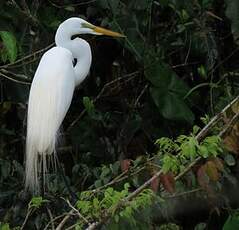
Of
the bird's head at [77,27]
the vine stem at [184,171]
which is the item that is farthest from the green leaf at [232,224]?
the bird's head at [77,27]

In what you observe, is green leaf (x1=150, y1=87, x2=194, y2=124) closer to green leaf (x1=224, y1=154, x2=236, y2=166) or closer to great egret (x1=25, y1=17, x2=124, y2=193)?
great egret (x1=25, y1=17, x2=124, y2=193)

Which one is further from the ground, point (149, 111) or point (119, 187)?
point (149, 111)

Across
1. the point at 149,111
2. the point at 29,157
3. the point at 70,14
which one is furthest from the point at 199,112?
the point at 29,157

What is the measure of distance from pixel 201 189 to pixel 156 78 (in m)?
0.87

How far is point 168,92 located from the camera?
11.8 feet

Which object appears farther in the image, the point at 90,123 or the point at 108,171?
the point at 90,123

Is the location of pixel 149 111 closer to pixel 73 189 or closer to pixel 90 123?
pixel 90 123

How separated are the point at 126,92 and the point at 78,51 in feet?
2.29

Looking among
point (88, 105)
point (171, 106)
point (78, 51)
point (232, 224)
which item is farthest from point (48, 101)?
point (232, 224)

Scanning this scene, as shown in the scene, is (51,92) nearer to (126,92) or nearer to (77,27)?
(77,27)

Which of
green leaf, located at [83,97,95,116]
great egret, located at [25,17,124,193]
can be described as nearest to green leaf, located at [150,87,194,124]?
green leaf, located at [83,97,95,116]

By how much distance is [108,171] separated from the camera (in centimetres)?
304

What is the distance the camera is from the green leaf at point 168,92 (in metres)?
3.55

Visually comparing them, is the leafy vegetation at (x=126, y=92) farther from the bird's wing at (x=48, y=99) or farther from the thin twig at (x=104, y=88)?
the bird's wing at (x=48, y=99)
